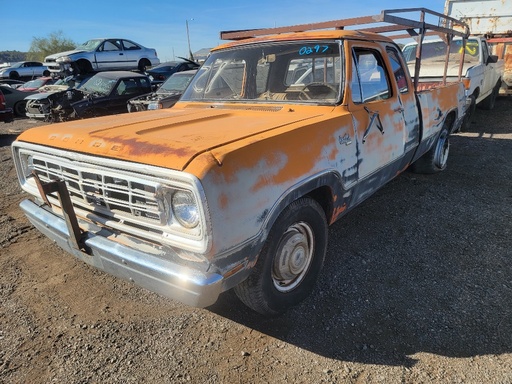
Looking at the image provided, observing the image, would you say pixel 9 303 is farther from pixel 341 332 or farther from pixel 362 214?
pixel 362 214

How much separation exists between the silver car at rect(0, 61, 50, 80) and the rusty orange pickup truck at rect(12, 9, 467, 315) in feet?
87.6

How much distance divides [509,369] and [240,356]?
1.62 m

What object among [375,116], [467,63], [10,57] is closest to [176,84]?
[467,63]

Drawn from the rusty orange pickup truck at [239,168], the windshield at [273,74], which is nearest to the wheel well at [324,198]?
the rusty orange pickup truck at [239,168]

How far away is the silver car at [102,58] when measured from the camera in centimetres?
1546

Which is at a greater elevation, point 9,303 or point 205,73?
point 205,73

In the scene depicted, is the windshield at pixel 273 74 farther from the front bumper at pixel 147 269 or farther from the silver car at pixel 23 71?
the silver car at pixel 23 71

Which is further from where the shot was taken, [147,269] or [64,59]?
[64,59]

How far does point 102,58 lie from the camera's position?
16125 mm

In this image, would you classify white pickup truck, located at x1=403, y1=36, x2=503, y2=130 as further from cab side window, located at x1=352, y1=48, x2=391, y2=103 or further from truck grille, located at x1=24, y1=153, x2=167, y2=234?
truck grille, located at x1=24, y1=153, x2=167, y2=234

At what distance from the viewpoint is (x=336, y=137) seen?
270 cm

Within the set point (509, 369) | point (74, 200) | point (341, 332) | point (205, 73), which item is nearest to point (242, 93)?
point (205, 73)

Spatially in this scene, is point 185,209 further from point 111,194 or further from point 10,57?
point 10,57

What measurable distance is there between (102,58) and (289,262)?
53.7ft
